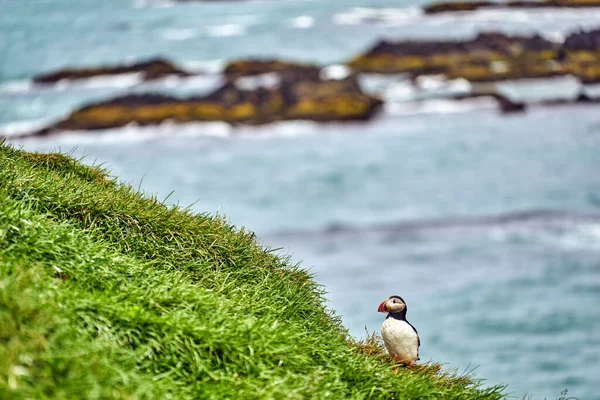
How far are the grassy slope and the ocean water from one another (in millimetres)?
6577

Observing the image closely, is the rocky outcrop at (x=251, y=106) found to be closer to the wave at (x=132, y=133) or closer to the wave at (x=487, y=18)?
the wave at (x=132, y=133)

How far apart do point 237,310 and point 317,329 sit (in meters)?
0.60

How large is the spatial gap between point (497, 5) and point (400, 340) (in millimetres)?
13138

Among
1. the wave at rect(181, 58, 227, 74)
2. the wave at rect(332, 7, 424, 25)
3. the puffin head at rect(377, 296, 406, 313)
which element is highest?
the wave at rect(332, 7, 424, 25)

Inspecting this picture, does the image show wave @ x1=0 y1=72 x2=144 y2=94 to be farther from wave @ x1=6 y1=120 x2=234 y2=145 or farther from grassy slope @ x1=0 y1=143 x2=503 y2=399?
grassy slope @ x1=0 y1=143 x2=503 y2=399

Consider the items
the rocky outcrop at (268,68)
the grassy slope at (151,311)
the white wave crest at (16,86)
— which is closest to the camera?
the grassy slope at (151,311)

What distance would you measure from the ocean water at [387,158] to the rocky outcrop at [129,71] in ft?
0.63

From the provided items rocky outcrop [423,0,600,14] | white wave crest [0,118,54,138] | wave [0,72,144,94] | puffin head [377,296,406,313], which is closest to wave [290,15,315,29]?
rocky outcrop [423,0,600,14]

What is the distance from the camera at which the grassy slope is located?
2.83 meters

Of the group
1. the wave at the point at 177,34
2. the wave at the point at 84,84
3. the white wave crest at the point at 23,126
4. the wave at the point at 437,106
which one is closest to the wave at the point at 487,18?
the wave at the point at 437,106

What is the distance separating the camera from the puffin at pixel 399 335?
4277 mm

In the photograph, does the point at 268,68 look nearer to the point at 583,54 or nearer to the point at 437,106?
the point at 437,106

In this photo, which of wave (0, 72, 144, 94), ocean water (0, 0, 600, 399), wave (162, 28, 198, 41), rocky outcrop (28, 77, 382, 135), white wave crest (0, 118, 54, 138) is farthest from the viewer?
wave (162, 28, 198, 41)

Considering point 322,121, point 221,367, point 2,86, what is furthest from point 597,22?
point 221,367
